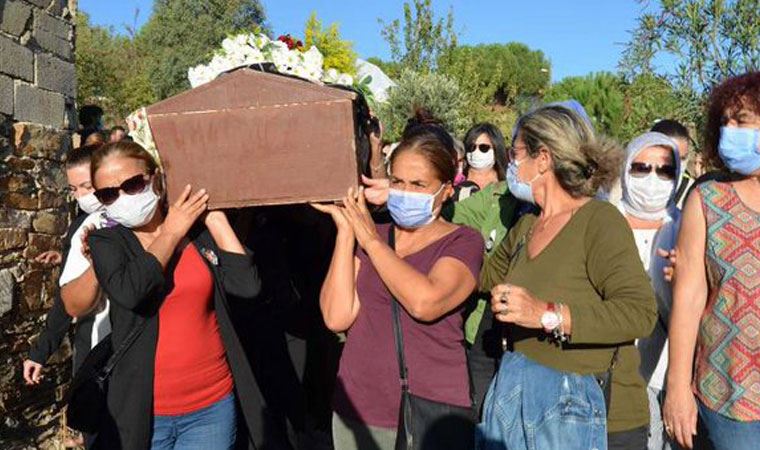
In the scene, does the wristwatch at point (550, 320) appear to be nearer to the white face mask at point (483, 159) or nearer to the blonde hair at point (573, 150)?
the blonde hair at point (573, 150)

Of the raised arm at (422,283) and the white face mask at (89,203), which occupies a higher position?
the white face mask at (89,203)

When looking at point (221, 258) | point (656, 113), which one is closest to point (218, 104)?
point (221, 258)

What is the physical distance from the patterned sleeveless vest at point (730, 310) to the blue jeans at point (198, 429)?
1918 mm

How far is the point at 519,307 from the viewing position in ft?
7.87

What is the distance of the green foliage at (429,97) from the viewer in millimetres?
20859

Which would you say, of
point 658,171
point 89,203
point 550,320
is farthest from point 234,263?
point 658,171

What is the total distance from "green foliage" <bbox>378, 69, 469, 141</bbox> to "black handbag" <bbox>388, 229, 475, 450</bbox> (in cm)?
1789

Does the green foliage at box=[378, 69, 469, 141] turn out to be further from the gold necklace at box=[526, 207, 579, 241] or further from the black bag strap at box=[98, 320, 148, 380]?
the black bag strap at box=[98, 320, 148, 380]

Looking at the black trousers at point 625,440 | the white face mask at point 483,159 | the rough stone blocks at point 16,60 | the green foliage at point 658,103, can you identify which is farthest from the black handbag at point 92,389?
the green foliage at point 658,103

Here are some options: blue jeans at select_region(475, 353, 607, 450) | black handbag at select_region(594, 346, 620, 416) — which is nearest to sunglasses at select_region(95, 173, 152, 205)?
blue jeans at select_region(475, 353, 607, 450)

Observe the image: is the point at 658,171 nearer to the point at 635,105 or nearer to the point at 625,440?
the point at 625,440

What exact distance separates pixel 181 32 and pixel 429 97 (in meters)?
18.6

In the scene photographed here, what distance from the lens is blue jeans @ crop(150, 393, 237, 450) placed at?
298cm

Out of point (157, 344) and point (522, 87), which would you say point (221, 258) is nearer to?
point (157, 344)
